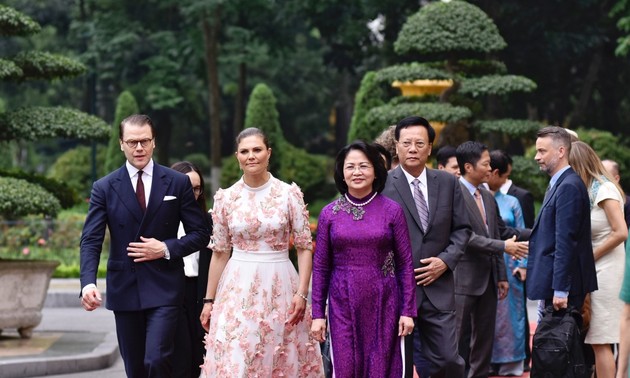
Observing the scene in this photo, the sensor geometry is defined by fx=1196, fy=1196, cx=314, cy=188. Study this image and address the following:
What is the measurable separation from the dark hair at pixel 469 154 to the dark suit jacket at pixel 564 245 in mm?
1674

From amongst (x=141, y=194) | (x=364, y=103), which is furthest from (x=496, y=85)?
(x=141, y=194)

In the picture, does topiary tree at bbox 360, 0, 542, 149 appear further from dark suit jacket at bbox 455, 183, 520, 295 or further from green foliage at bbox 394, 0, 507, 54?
dark suit jacket at bbox 455, 183, 520, 295

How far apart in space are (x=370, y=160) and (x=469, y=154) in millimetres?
2723

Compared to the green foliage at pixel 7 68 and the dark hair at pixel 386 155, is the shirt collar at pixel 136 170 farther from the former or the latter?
the green foliage at pixel 7 68

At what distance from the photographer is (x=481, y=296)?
9438 millimetres

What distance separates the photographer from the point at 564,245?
752 cm

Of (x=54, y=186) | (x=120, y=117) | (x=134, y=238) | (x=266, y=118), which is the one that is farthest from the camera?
(x=120, y=117)

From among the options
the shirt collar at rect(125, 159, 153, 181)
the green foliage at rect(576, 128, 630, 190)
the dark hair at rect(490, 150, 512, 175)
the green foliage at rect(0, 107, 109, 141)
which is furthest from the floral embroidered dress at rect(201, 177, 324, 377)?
the green foliage at rect(576, 128, 630, 190)

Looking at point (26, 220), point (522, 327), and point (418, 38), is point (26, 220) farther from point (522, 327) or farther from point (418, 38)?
point (522, 327)

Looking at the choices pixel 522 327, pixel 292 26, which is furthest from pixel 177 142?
pixel 522 327

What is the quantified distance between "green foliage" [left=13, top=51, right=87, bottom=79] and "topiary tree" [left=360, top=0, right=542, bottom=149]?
307 inches

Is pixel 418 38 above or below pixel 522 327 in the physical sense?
above

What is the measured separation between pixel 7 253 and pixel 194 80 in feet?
64.6

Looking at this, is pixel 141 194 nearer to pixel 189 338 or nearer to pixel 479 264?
pixel 189 338
